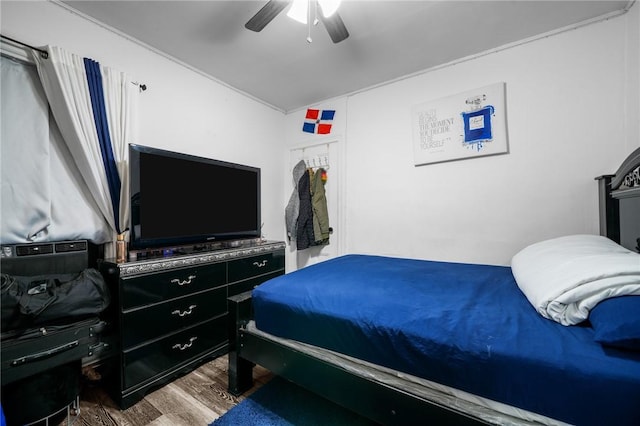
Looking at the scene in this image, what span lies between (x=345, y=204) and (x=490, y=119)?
158 cm

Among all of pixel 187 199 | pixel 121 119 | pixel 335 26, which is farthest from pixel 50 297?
pixel 335 26

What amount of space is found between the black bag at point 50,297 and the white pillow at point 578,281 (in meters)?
2.13

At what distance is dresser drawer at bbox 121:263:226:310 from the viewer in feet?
4.84

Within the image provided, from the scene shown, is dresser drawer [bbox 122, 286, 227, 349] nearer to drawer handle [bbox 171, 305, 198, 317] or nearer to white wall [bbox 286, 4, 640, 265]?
drawer handle [bbox 171, 305, 198, 317]

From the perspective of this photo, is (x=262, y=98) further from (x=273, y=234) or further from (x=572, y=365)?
(x=572, y=365)

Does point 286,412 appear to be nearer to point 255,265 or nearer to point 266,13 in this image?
point 255,265

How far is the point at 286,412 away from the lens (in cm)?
139

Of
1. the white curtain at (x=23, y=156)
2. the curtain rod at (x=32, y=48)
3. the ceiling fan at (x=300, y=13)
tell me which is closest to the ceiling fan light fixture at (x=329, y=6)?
the ceiling fan at (x=300, y=13)

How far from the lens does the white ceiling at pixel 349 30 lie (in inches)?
67.4

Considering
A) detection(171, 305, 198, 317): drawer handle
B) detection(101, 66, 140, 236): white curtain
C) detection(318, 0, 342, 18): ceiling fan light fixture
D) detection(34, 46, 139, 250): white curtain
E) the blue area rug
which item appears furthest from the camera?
detection(101, 66, 140, 236): white curtain

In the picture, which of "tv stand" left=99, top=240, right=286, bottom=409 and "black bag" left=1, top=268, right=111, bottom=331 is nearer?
"black bag" left=1, top=268, right=111, bottom=331

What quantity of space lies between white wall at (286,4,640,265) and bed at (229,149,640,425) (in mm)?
396

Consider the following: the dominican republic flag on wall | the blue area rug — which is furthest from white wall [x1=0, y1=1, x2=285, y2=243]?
the blue area rug

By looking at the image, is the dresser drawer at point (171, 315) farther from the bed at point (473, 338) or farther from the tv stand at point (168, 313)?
the bed at point (473, 338)
